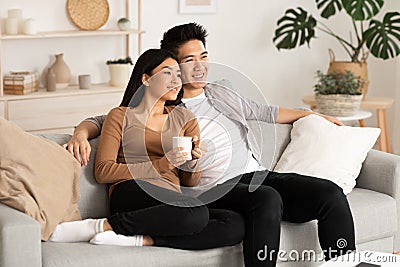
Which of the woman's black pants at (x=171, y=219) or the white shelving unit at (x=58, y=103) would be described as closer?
the woman's black pants at (x=171, y=219)

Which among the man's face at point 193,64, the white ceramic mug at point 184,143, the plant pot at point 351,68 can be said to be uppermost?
the man's face at point 193,64

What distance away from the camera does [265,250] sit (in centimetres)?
289

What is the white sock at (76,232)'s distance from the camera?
2.83 metres

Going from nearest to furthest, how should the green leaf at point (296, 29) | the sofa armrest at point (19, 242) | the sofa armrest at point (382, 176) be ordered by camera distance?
the sofa armrest at point (19, 242)
the sofa armrest at point (382, 176)
the green leaf at point (296, 29)

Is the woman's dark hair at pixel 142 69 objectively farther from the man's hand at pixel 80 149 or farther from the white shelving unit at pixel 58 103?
the white shelving unit at pixel 58 103

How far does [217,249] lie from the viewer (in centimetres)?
291

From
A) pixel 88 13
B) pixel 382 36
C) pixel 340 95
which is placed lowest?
pixel 340 95

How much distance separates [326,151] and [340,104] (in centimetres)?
142

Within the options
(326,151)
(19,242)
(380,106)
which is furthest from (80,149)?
(380,106)

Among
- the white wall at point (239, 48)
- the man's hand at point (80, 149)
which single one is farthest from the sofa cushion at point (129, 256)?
the white wall at point (239, 48)

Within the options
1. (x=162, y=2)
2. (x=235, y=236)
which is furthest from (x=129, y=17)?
(x=235, y=236)

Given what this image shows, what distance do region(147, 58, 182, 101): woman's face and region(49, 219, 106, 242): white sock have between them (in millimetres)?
536

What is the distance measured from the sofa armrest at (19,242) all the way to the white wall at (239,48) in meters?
2.60

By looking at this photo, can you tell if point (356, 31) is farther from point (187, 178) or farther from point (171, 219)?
point (171, 219)
